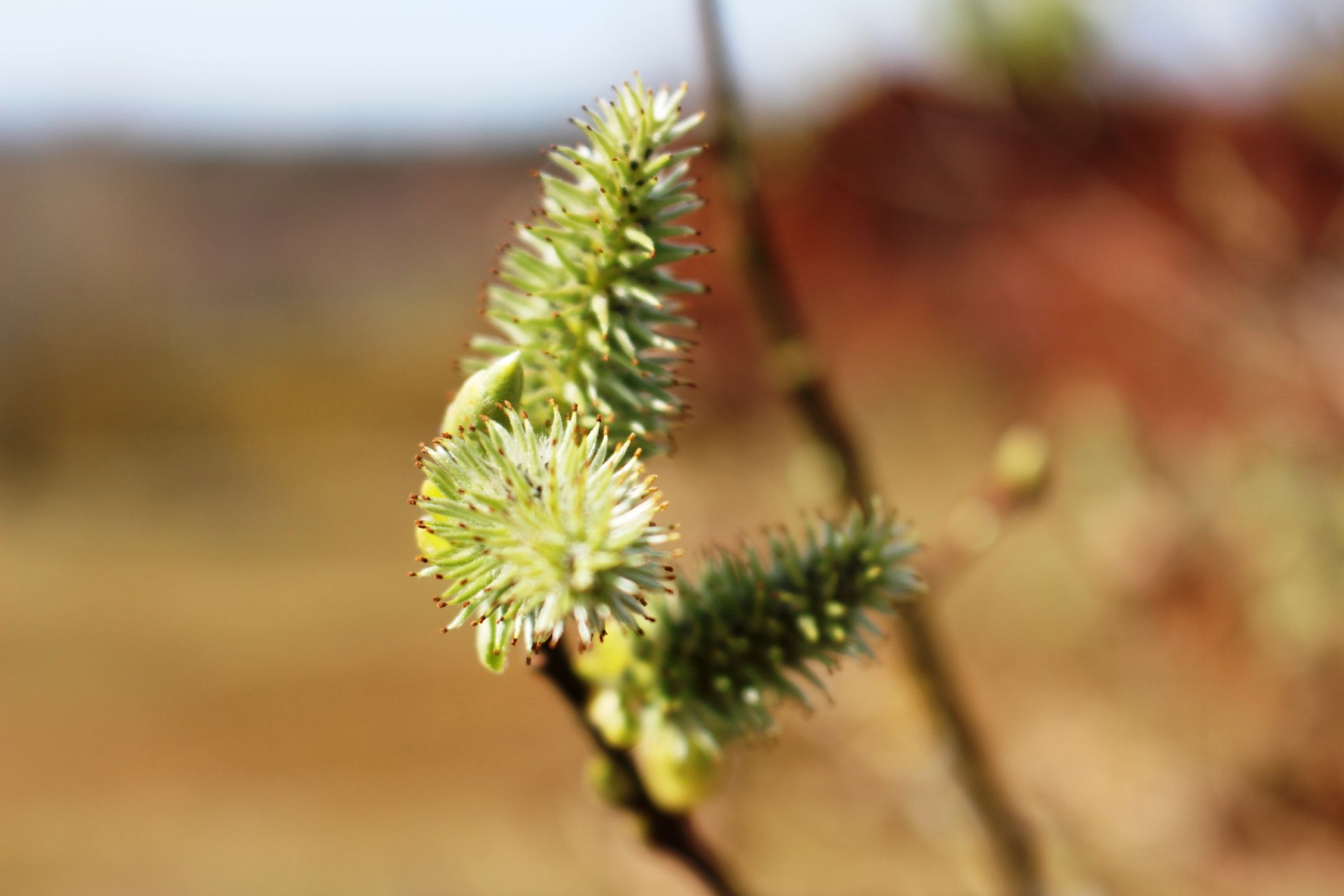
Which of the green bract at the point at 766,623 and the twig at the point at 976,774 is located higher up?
the green bract at the point at 766,623

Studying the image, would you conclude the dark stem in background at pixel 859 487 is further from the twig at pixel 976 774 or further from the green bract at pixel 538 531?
the green bract at pixel 538 531

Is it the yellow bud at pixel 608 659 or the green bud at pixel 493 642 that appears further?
the yellow bud at pixel 608 659

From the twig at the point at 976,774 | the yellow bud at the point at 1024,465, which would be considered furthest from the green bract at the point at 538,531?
the yellow bud at the point at 1024,465

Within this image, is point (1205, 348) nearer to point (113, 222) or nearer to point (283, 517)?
point (283, 517)

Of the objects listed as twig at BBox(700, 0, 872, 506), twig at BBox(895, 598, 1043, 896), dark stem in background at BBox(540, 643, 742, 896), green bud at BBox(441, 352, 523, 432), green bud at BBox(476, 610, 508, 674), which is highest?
twig at BBox(700, 0, 872, 506)

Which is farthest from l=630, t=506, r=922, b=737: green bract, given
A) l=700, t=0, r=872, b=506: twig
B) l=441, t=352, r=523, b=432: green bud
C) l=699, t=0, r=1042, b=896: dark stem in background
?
l=700, t=0, r=872, b=506: twig

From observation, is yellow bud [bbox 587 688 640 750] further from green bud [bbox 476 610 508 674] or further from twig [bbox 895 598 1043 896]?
twig [bbox 895 598 1043 896]
